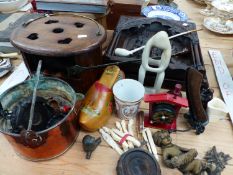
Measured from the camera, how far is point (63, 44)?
0.61 metres

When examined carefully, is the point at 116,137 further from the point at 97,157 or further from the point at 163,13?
the point at 163,13

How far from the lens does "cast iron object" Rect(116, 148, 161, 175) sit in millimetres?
500

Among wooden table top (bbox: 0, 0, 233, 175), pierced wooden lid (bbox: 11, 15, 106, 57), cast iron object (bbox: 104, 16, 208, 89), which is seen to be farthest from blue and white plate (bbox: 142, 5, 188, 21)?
wooden table top (bbox: 0, 0, 233, 175)

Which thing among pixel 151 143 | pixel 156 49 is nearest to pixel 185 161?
pixel 151 143

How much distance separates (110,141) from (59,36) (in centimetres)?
31

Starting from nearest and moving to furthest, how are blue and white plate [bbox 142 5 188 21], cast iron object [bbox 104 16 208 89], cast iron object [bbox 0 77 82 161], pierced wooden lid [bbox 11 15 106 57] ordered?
cast iron object [bbox 0 77 82 161] → pierced wooden lid [bbox 11 15 106 57] → cast iron object [bbox 104 16 208 89] → blue and white plate [bbox 142 5 188 21]

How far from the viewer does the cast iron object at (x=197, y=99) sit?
58cm

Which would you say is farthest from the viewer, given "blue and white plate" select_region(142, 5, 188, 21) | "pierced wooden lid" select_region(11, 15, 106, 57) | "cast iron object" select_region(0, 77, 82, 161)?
"blue and white plate" select_region(142, 5, 188, 21)

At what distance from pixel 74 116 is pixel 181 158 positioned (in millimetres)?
264

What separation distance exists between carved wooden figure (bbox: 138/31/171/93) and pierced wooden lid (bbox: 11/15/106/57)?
0.13 metres

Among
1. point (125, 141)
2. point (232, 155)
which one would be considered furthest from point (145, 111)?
point (232, 155)

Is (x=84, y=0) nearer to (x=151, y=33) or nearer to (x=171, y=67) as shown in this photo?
(x=151, y=33)

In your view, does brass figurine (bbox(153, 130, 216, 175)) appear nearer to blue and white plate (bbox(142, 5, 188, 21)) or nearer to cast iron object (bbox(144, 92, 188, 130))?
cast iron object (bbox(144, 92, 188, 130))

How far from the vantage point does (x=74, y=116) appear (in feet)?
1.85
